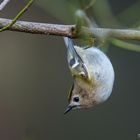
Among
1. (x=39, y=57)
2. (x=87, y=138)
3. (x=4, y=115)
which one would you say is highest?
(x=39, y=57)

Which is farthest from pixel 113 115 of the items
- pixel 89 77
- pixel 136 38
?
pixel 136 38

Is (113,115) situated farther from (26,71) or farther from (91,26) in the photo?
(91,26)

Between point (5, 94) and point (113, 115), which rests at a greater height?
point (5, 94)

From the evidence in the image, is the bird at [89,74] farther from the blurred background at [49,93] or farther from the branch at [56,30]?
the blurred background at [49,93]

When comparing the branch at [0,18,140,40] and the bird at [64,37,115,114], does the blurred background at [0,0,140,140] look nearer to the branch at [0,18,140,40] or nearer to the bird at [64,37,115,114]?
the bird at [64,37,115,114]

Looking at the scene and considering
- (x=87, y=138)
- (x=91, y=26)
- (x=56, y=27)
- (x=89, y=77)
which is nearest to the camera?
(x=91, y=26)

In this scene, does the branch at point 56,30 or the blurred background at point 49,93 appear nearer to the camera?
the branch at point 56,30

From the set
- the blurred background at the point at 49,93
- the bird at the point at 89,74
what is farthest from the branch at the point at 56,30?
the blurred background at the point at 49,93
